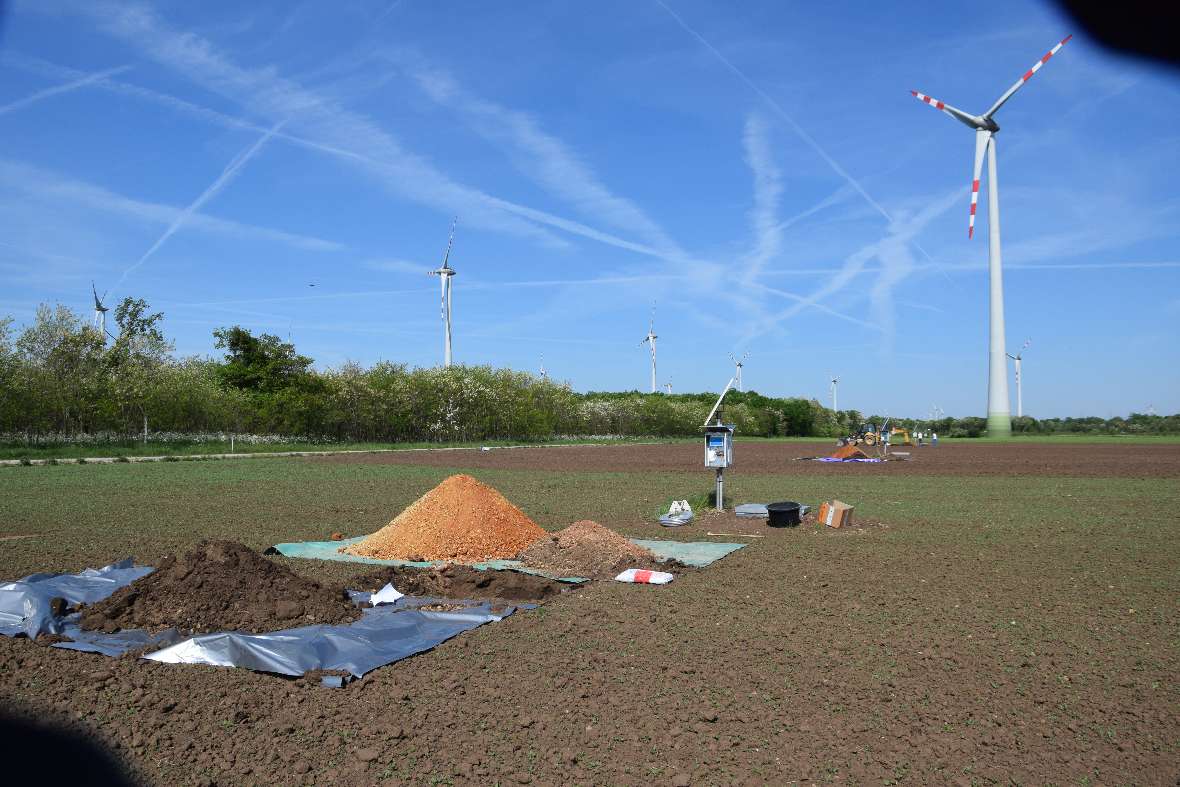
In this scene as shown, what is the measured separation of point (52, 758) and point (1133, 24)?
584 centimetres

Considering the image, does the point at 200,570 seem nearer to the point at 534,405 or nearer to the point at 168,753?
the point at 168,753

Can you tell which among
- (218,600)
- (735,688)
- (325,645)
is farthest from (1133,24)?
(218,600)

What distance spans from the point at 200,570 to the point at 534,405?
70.3 meters

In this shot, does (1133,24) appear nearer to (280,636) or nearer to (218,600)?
(280,636)

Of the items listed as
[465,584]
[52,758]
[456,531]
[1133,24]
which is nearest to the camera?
[1133,24]

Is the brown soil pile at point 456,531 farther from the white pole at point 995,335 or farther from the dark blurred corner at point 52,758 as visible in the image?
the white pole at point 995,335

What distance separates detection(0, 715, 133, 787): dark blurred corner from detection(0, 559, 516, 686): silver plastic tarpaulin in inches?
59.4

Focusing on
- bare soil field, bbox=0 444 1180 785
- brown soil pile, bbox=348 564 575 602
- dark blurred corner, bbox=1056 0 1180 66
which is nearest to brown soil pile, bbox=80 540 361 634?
bare soil field, bbox=0 444 1180 785

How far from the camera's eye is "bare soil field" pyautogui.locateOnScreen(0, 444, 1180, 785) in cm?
486

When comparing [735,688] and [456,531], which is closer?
[735,688]

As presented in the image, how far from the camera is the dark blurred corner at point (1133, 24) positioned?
158cm

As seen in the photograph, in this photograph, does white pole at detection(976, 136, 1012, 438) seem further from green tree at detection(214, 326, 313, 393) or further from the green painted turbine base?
green tree at detection(214, 326, 313, 393)

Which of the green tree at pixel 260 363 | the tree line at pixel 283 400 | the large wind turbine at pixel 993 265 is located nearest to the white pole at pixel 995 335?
the large wind turbine at pixel 993 265

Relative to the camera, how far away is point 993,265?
6950 cm
